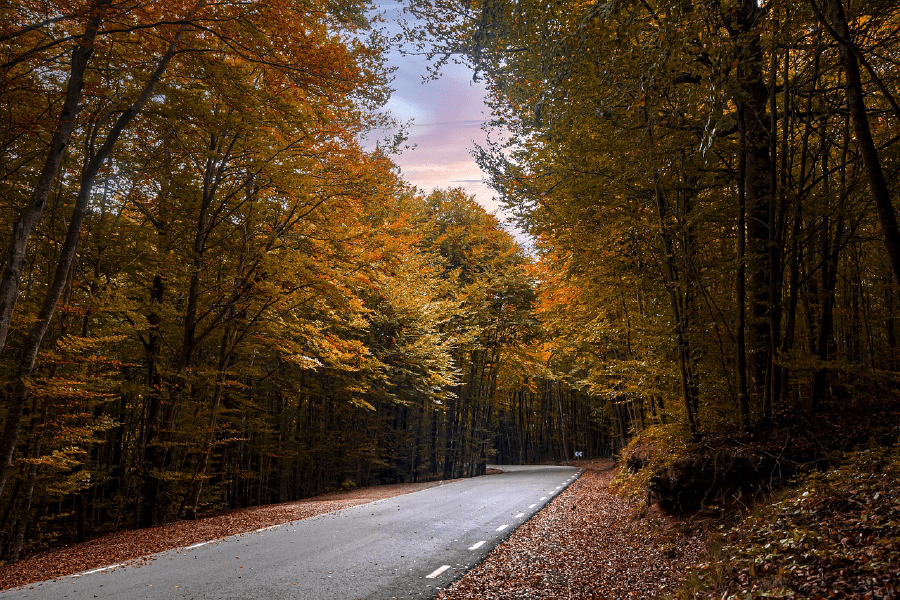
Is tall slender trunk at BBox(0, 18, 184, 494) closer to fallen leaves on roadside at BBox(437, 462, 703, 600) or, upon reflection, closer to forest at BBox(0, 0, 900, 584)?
forest at BBox(0, 0, 900, 584)

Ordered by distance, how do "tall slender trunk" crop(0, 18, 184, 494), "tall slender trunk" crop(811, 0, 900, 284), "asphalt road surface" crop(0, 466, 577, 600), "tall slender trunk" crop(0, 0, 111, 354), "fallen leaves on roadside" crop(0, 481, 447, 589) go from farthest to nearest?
"tall slender trunk" crop(0, 18, 184, 494) < "tall slender trunk" crop(0, 0, 111, 354) < "fallen leaves on roadside" crop(0, 481, 447, 589) < "asphalt road surface" crop(0, 466, 577, 600) < "tall slender trunk" crop(811, 0, 900, 284)

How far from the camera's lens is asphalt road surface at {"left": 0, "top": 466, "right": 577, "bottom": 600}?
209 inches

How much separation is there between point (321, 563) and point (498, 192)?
13.2 m

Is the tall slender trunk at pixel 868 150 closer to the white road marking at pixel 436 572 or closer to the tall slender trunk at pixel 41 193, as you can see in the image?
the white road marking at pixel 436 572

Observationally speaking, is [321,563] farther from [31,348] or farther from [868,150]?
[868,150]

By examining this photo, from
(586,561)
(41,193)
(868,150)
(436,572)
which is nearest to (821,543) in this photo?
(586,561)

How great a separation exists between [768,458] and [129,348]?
1539 centimetres

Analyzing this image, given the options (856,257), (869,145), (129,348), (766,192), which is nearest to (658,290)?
(766,192)

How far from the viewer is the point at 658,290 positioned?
387 inches

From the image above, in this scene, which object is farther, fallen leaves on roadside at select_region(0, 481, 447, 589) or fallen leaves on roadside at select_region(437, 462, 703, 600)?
fallen leaves on roadside at select_region(0, 481, 447, 589)

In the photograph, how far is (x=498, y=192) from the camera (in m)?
16.8

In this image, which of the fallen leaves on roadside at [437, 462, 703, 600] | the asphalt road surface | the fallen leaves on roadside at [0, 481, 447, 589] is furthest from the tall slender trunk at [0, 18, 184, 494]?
the fallen leaves on roadside at [437, 462, 703, 600]

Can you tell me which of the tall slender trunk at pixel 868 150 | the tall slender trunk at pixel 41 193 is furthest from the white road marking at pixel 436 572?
the tall slender trunk at pixel 41 193

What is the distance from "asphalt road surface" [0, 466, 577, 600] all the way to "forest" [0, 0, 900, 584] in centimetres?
322
